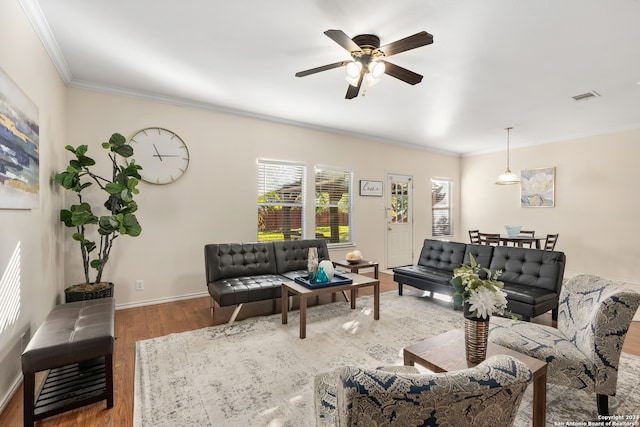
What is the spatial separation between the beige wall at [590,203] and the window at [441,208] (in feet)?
3.73

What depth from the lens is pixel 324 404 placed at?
1.27m

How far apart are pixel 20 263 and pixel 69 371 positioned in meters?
0.90

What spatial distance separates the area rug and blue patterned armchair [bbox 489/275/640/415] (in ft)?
0.91

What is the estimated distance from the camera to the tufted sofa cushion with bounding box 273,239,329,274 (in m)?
4.13

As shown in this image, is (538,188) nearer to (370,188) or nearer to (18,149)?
(370,188)

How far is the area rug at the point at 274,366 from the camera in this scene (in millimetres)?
1827

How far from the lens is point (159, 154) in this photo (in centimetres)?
397

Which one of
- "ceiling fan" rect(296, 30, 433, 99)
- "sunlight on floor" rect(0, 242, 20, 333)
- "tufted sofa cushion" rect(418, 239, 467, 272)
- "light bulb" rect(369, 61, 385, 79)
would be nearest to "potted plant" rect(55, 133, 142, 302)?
"sunlight on floor" rect(0, 242, 20, 333)

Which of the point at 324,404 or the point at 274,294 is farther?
the point at 274,294

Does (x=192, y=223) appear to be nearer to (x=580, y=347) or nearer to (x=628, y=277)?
(x=580, y=347)

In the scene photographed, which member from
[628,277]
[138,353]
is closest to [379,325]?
[138,353]

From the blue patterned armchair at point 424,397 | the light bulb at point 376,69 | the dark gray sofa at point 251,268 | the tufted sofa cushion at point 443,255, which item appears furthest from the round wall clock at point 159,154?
the blue patterned armchair at point 424,397

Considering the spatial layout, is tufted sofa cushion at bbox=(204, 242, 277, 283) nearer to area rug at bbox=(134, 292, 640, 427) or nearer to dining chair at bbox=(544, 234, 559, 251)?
area rug at bbox=(134, 292, 640, 427)

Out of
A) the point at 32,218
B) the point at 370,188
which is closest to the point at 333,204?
the point at 370,188
